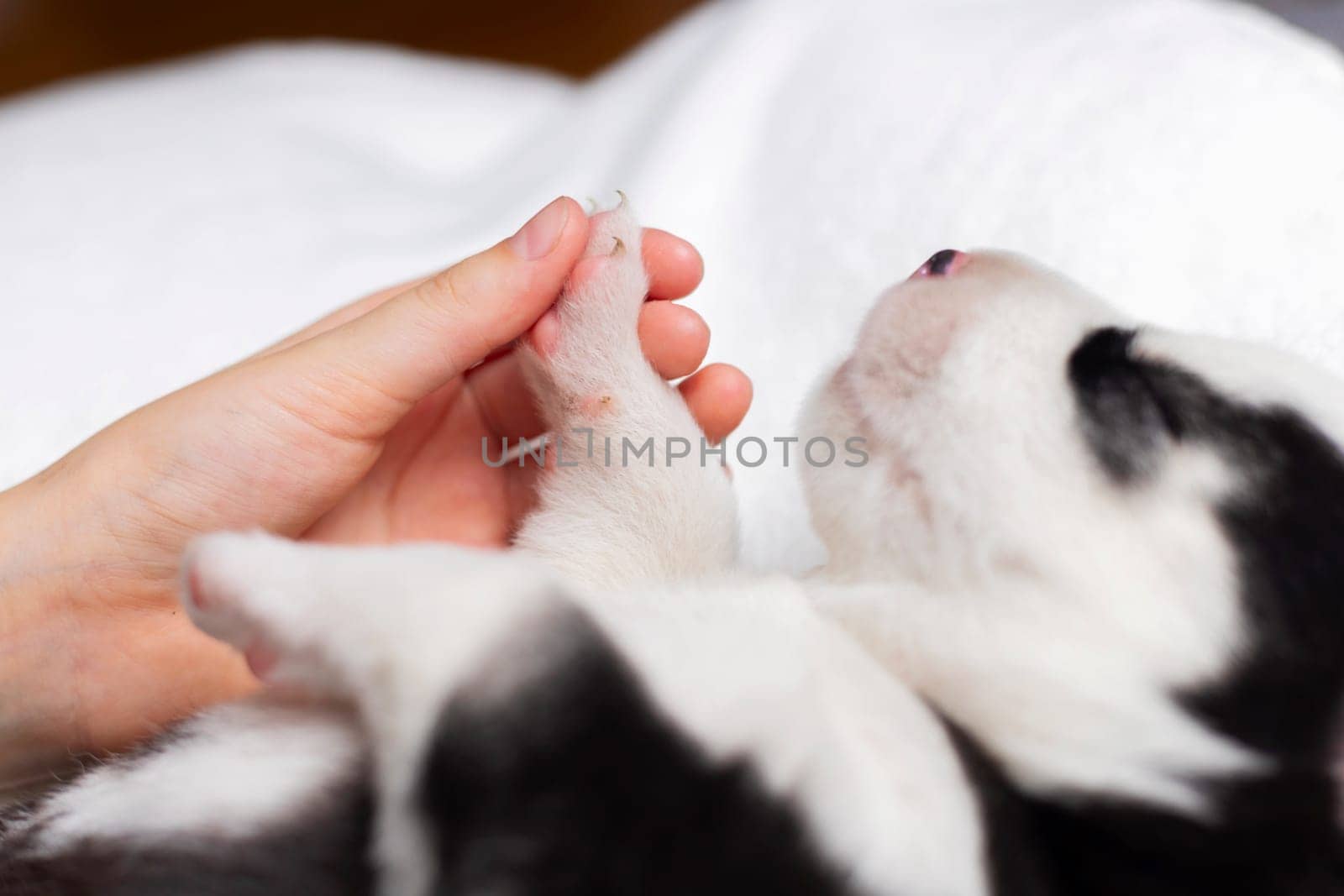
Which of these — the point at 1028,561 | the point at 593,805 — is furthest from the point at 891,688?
the point at 593,805

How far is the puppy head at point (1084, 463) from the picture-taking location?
817 millimetres

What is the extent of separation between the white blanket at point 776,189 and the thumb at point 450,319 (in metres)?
0.47

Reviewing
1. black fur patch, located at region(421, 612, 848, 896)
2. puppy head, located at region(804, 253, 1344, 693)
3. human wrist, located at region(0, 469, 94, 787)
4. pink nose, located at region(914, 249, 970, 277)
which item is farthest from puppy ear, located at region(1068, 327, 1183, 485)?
human wrist, located at region(0, 469, 94, 787)

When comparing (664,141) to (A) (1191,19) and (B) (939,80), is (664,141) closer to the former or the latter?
(B) (939,80)

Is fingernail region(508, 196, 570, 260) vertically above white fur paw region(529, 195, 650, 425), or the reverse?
fingernail region(508, 196, 570, 260)

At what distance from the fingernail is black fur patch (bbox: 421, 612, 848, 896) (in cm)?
49

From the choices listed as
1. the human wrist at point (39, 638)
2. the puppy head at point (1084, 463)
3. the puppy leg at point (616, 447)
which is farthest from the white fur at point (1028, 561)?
the human wrist at point (39, 638)

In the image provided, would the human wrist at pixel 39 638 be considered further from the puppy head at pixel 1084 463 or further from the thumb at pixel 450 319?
the puppy head at pixel 1084 463

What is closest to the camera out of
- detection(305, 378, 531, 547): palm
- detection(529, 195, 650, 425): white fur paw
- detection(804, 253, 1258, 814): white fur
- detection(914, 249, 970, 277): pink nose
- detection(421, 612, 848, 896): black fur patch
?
detection(421, 612, 848, 896): black fur patch

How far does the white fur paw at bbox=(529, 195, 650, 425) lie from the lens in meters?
1.13

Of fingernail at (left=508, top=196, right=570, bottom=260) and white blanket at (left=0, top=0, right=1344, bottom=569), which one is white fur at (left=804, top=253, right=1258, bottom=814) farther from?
white blanket at (left=0, top=0, right=1344, bottom=569)

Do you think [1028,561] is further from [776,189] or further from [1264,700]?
[776,189]

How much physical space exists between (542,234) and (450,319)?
0.40ft

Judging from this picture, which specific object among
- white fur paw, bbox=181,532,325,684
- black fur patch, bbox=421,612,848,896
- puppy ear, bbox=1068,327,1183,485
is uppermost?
puppy ear, bbox=1068,327,1183,485
